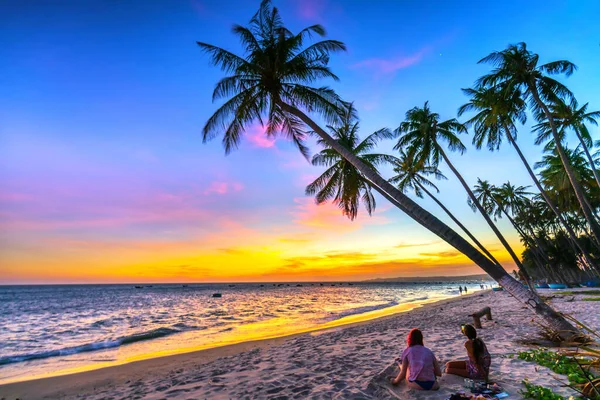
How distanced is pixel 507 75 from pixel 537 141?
6.78m

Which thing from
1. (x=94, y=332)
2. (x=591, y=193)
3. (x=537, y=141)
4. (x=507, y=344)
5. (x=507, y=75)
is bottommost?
(x=94, y=332)

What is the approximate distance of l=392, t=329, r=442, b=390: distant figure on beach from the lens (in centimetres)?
477

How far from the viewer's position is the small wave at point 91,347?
1085cm

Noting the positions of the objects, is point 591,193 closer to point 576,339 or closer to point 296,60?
point 576,339

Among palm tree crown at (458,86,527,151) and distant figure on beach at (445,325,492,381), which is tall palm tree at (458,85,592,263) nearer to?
palm tree crown at (458,86,527,151)

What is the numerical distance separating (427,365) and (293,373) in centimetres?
315

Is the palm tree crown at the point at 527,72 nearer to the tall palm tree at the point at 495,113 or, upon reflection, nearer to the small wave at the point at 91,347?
the tall palm tree at the point at 495,113

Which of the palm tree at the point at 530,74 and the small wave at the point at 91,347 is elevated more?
the palm tree at the point at 530,74

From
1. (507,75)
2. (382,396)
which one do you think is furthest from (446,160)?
(382,396)

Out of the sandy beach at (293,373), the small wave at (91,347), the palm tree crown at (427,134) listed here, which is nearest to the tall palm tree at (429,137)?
the palm tree crown at (427,134)

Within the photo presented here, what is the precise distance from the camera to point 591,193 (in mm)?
26766

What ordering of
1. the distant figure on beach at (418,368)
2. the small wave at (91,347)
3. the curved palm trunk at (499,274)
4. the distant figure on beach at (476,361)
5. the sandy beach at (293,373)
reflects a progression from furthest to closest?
1. the small wave at (91,347)
2. the curved palm trunk at (499,274)
3. the sandy beach at (293,373)
4. the distant figure on beach at (476,361)
5. the distant figure on beach at (418,368)

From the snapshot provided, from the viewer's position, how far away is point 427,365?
4828mm

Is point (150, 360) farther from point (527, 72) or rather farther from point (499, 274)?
point (527, 72)
